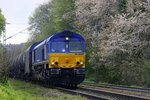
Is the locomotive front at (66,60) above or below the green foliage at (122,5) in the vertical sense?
below

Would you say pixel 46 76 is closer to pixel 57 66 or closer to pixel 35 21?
pixel 57 66

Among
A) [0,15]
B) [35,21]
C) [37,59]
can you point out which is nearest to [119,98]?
[37,59]

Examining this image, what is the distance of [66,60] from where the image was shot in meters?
17.0

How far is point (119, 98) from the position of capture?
12094mm

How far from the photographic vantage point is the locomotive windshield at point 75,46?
17531 mm

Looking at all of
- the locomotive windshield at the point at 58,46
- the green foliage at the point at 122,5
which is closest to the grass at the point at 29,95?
the locomotive windshield at the point at 58,46

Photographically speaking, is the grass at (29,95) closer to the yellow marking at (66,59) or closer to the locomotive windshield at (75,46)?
the yellow marking at (66,59)

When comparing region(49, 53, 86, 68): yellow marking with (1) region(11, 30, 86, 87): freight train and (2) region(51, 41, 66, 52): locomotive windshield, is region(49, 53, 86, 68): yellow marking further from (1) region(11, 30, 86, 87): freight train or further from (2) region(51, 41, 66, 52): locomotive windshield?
(2) region(51, 41, 66, 52): locomotive windshield

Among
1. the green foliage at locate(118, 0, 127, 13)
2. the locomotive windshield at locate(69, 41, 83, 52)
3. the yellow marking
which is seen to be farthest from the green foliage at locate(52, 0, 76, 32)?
the yellow marking

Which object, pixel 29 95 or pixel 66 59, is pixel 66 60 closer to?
pixel 66 59

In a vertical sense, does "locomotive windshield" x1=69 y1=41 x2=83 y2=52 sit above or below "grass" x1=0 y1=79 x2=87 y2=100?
above

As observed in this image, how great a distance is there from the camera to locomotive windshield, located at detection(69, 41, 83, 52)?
17531 mm

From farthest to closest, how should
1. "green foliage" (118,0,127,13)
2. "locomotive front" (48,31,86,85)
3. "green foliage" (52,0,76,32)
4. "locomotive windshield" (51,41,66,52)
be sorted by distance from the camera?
"green foliage" (52,0,76,32), "green foliage" (118,0,127,13), "locomotive windshield" (51,41,66,52), "locomotive front" (48,31,86,85)

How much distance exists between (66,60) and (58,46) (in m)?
1.03
